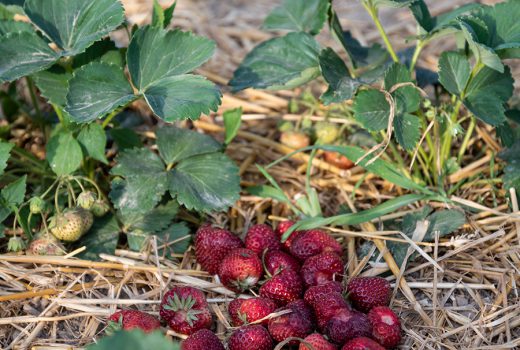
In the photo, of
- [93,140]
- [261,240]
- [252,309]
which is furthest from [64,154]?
[252,309]

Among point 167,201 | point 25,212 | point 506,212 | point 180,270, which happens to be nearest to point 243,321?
point 180,270

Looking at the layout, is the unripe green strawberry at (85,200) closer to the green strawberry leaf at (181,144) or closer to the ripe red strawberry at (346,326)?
the green strawberry leaf at (181,144)

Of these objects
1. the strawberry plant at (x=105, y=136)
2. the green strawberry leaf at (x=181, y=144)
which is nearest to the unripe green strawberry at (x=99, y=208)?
the strawberry plant at (x=105, y=136)

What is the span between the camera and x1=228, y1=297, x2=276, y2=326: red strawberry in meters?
1.69

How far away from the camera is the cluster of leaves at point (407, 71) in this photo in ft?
6.23

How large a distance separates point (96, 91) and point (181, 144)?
13.3 inches

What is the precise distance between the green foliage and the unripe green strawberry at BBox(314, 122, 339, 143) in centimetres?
41

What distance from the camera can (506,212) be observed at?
211cm

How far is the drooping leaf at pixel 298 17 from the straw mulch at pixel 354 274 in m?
0.44

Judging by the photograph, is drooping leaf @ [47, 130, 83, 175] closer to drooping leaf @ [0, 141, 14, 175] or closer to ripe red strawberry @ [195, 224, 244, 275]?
drooping leaf @ [0, 141, 14, 175]

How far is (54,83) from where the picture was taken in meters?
2.05

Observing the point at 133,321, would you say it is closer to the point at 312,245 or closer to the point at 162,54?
the point at 312,245

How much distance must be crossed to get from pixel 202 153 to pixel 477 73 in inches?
31.8

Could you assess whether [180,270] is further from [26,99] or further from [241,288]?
[26,99]
